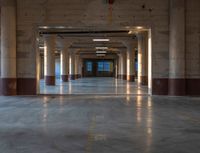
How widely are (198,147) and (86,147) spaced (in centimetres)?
243

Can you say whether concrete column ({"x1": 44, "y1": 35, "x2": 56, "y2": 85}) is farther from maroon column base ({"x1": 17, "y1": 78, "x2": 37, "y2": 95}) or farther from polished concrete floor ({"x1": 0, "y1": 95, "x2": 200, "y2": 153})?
polished concrete floor ({"x1": 0, "y1": 95, "x2": 200, "y2": 153})

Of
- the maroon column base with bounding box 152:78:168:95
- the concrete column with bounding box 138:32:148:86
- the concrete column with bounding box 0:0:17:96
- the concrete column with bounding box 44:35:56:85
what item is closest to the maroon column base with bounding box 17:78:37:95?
the concrete column with bounding box 0:0:17:96

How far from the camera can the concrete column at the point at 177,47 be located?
20.6 metres

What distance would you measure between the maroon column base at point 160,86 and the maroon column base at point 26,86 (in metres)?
7.67

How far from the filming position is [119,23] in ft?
68.2

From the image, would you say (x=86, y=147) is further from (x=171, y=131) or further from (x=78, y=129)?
(x=171, y=131)

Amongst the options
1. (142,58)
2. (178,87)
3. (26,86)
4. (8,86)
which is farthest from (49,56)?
(178,87)

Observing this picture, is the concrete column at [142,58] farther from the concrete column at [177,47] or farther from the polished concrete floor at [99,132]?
the polished concrete floor at [99,132]

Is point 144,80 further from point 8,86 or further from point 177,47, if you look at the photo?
point 8,86

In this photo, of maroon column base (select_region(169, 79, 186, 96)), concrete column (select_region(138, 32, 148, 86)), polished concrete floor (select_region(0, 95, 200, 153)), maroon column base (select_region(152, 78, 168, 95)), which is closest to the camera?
polished concrete floor (select_region(0, 95, 200, 153))

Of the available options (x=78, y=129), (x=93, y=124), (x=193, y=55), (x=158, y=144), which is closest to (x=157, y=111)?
(x=93, y=124)

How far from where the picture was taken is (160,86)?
69.9 ft

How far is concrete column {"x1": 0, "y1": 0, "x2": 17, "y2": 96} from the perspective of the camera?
68.8 feet

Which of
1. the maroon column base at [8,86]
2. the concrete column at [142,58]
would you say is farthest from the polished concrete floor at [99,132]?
the concrete column at [142,58]
